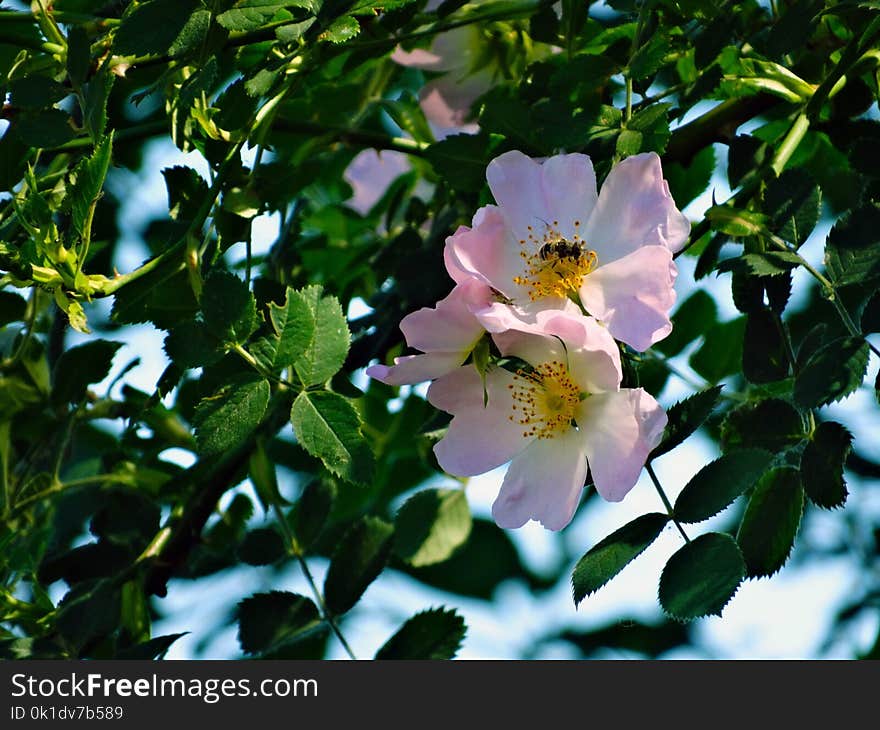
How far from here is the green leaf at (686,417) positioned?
0.76 m

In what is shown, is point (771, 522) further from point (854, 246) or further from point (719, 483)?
point (854, 246)

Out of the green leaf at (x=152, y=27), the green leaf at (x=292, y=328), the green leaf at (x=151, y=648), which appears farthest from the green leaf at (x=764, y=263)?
the green leaf at (x=151, y=648)

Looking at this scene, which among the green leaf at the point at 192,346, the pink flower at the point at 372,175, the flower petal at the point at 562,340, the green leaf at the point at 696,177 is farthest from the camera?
the pink flower at the point at 372,175

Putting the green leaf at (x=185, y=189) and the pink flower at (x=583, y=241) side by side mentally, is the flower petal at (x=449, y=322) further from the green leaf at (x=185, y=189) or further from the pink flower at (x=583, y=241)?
the green leaf at (x=185, y=189)

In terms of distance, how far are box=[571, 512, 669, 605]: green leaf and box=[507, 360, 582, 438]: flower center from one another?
0.25 feet

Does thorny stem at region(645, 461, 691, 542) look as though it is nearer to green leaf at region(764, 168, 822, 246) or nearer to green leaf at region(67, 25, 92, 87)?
green leaf at region(764, 168, 822, 246)

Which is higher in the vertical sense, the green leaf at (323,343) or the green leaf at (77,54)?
the green leaf at (77,54)

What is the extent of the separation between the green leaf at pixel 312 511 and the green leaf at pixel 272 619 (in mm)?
89

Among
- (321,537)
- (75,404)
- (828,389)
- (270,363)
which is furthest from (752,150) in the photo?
(75,404)

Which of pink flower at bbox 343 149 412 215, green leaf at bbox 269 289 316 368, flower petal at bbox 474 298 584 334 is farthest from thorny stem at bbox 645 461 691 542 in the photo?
pink flower at bbox 343 149 412 215

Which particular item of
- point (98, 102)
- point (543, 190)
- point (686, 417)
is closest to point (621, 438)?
point (686, 417)

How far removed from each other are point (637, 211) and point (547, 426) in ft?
0.48

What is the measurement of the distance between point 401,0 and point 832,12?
0.27m

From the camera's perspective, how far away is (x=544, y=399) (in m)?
0.80
